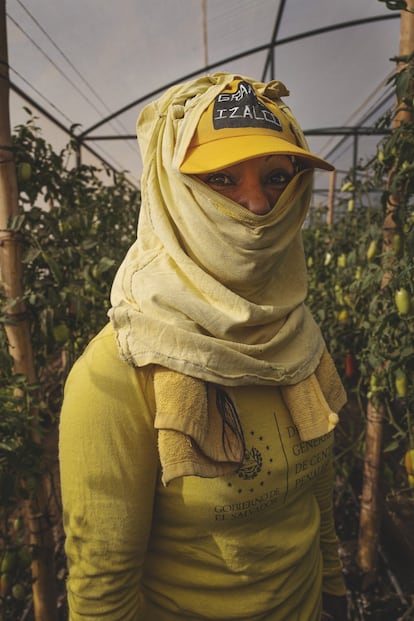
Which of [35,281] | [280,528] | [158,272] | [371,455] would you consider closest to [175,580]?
[280,528]

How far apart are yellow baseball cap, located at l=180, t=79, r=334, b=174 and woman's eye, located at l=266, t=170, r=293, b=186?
4 centimetres

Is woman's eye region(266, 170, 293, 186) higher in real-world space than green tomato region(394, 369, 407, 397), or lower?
higher

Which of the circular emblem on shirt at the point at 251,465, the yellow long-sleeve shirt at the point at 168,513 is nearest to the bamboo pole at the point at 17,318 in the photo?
the yellow long-sleeve shirt at the point at 168,513

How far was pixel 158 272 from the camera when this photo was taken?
67 cm

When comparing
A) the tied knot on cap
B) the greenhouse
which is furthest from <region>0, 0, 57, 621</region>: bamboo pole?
the tied knot on cap

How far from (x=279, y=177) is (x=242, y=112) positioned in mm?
127

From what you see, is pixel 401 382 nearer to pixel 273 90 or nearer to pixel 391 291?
pixel 391 291

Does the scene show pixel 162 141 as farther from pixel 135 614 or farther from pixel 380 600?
pixel 380 600

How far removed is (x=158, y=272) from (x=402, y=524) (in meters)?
2.07

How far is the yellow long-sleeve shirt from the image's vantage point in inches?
24.5

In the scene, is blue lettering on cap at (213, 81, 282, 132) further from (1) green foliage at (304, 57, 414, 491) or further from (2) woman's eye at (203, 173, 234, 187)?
(1) green foliage at (304, 57, 414, 491)

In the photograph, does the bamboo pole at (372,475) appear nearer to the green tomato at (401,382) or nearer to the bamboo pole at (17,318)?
the green tomato at (401,382)

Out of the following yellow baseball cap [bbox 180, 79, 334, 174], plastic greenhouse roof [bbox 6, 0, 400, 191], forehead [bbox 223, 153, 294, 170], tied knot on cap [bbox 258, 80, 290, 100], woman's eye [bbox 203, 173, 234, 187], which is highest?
plastic greenhouse roof [bbox 6, 0, 400, 191]

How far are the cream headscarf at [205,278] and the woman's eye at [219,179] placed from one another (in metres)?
0.02
